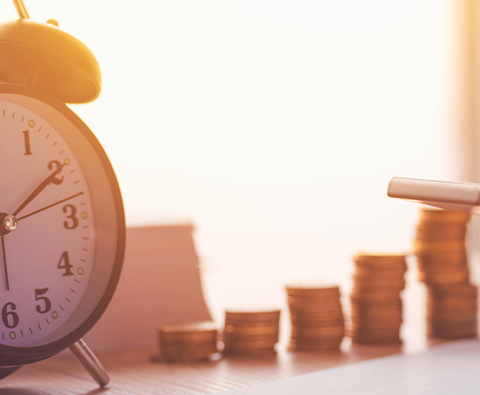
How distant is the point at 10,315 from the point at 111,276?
0.66 feet

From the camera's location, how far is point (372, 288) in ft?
6.18

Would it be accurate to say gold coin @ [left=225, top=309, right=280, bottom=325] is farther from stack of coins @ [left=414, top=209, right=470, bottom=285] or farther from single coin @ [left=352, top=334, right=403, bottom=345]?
stack of coins @ [left=414, top=209, right=470, bottom=285]

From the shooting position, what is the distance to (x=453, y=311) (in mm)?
1977

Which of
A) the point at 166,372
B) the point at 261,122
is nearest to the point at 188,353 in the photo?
the point at 166,372

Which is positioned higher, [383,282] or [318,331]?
[383,282]

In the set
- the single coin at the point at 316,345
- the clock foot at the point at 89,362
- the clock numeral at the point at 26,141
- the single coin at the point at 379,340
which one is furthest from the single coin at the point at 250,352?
the clock numeral at the point at 26,141

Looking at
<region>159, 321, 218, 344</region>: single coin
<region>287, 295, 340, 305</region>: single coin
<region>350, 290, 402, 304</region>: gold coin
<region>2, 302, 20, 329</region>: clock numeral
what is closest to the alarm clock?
<region>2, 302, 20, 329</region>: clock numeral

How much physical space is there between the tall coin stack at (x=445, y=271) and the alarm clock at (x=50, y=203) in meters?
1.09

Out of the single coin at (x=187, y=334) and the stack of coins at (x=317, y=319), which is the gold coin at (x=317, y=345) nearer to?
the stack of coins at (x=317, y=319)

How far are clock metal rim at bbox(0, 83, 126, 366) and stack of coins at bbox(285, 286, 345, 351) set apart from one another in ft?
2.16

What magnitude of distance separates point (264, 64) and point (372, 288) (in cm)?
129

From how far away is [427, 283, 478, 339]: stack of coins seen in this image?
1.97 m

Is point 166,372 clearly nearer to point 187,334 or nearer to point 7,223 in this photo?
point 187,334

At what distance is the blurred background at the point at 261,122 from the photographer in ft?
7.52
